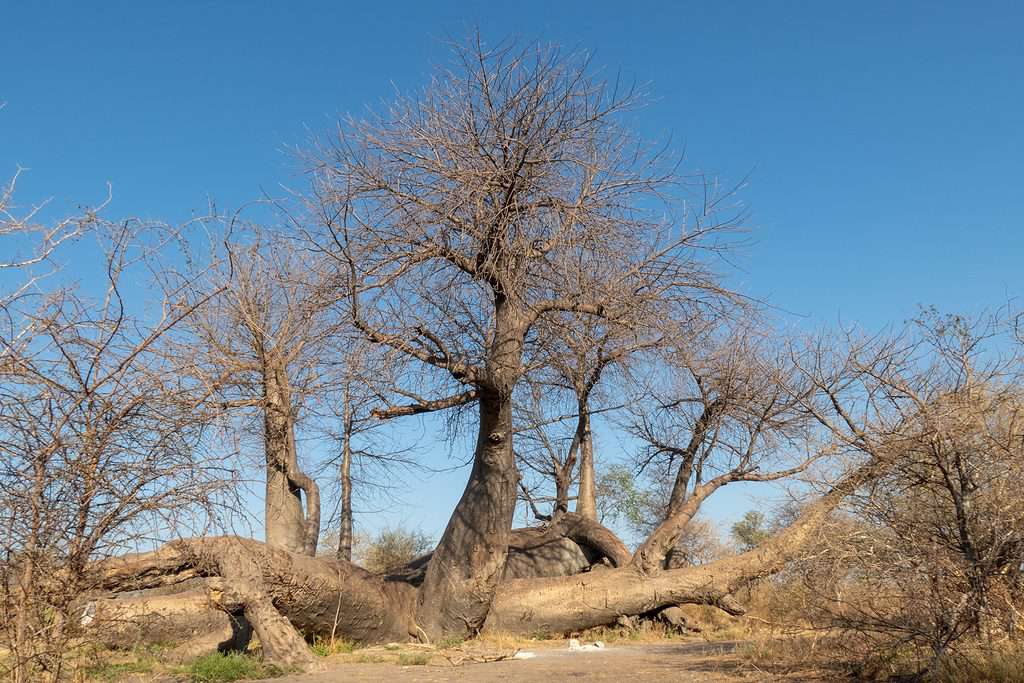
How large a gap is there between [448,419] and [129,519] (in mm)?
8017

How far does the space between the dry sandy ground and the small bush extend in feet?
1.11

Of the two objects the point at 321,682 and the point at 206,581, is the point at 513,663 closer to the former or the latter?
the point at 321,682

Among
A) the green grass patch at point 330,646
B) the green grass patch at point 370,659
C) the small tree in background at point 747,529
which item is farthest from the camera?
the small tree in background at point 747,529

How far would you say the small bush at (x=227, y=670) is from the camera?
889cm

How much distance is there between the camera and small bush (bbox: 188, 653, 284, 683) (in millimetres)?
8891

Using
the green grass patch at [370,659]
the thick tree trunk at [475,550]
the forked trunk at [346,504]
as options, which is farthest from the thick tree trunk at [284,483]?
the green grass patch at [370,659]

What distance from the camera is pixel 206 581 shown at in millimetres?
10461

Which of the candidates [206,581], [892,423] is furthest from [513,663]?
[892,423]

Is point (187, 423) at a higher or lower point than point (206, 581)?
higher

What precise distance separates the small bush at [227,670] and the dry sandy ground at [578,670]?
34 cm

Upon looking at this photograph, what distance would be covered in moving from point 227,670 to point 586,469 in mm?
9672

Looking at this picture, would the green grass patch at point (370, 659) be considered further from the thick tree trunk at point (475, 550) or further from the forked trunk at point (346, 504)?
the forked trunk at point (346, 504)

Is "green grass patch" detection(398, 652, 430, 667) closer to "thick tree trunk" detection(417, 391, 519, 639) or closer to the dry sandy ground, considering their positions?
the dry sandy ground

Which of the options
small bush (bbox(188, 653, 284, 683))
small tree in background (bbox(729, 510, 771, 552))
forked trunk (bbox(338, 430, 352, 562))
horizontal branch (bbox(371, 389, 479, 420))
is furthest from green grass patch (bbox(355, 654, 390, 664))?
small tree in background (bbox(729, 510, 771, 552))
